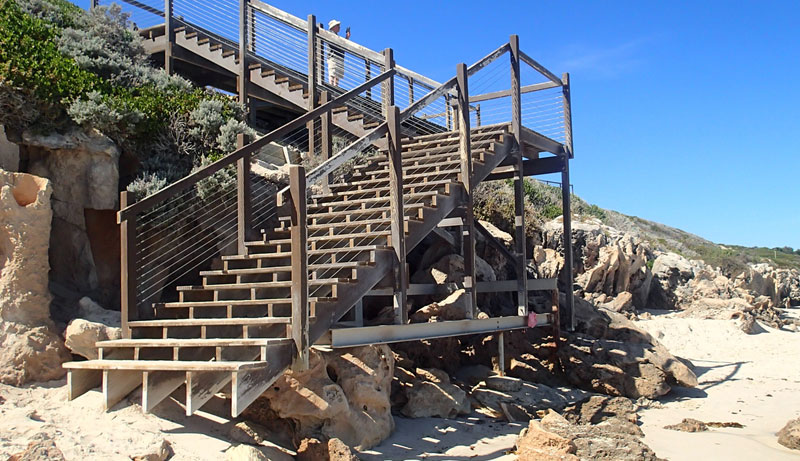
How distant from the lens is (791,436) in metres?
8.59

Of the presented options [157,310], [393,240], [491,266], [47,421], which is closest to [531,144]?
[491,266]

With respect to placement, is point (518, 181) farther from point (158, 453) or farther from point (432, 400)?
point (158, 453)

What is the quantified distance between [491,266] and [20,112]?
8.51 meters

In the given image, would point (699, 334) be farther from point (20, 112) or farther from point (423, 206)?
point (20, 112)

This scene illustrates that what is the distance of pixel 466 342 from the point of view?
11555 mm

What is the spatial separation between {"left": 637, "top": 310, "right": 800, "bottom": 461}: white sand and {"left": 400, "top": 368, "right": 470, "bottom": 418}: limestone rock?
2.35 metres

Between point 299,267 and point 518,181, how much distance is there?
19.1 feet

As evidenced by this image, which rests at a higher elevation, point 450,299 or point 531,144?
point 531,144

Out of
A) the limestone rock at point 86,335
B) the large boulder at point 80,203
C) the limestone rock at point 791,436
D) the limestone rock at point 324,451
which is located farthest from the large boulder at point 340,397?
the limestone rock at point 791,436

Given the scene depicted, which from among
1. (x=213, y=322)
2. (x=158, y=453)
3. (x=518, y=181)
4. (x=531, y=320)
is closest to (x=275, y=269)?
(x=213, y=322)

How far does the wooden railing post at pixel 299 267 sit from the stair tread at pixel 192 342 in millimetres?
139

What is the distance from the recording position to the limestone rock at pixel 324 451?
20.2 ft

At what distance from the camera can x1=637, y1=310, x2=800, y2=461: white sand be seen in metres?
8.44

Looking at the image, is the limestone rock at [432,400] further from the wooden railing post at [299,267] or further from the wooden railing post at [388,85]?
the wooden railing post at [388,85]
